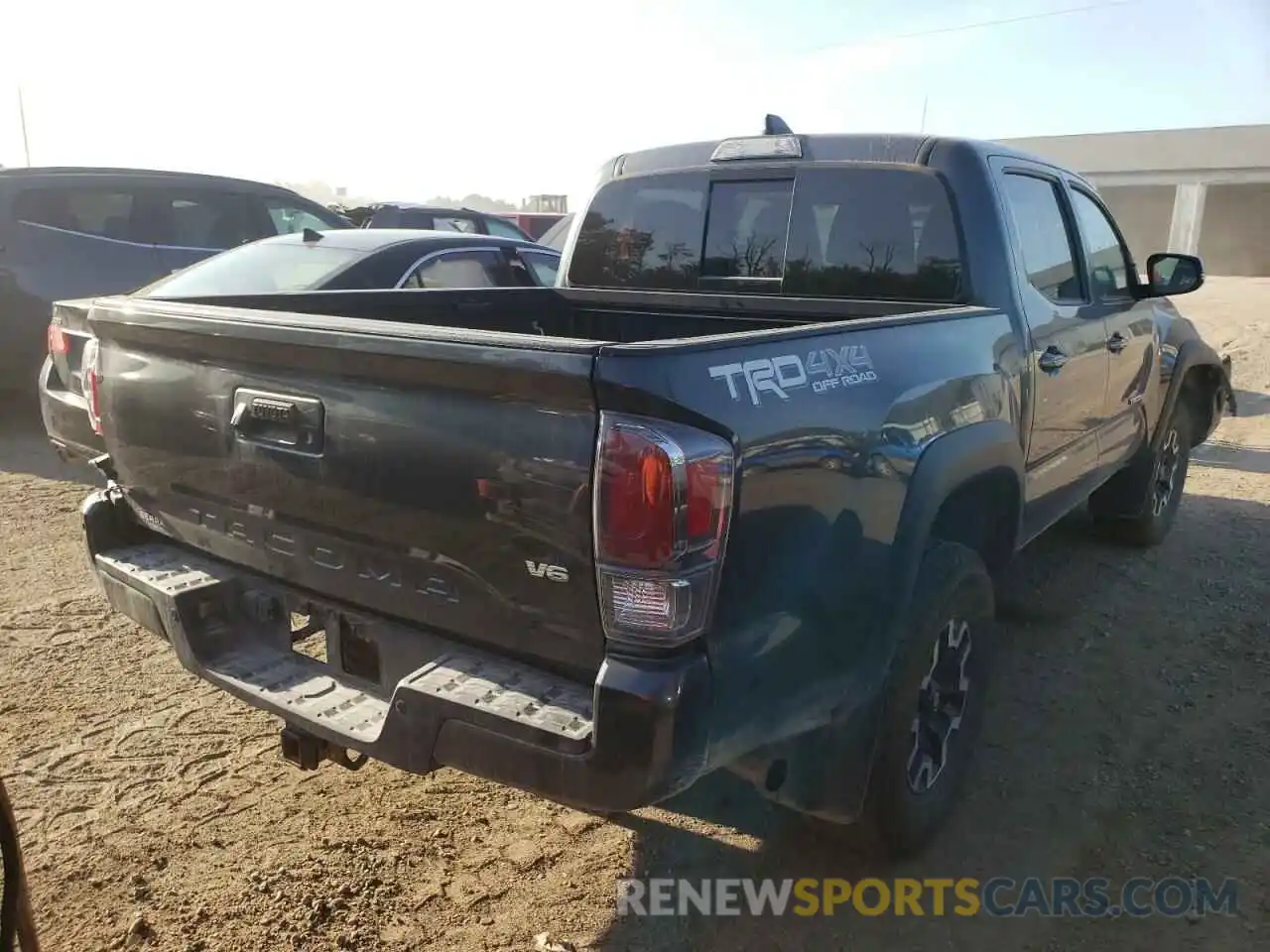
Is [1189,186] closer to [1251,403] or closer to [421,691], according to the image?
[1251,403]

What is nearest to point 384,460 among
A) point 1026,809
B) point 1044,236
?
point 1026,809

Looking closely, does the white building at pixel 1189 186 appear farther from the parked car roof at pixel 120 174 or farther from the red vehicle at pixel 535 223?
the parked car roof at pixel 120 174

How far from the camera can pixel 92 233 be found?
7.66 metres

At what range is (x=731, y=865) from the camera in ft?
9.37

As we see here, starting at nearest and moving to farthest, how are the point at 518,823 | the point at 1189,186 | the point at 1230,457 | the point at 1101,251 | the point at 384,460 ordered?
the point at 384,460 < the point at 518,823 < the point at 1101,251 < the point at 1230,457 < the point at 1189,186

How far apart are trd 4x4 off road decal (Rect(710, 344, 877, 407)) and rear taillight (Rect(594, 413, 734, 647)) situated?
0.16m

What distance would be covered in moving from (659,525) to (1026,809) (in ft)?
6.67

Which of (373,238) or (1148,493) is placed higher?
(373,238)

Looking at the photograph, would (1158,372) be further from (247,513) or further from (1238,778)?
(247,513)

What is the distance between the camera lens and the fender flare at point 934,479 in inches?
96.7

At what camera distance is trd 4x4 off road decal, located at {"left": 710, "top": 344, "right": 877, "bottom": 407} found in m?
1.99

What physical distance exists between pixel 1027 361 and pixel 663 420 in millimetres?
2021

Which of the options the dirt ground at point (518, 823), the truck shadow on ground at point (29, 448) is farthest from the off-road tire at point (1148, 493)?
the truck shadow on ground at point (29, 448)

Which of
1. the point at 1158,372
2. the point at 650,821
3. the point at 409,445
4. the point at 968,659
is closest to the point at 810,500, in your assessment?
the point at 409,445
